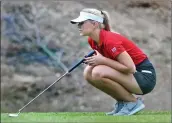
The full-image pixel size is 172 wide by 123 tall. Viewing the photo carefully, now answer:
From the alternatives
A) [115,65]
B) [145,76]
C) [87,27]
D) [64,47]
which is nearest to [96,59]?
[115,65]

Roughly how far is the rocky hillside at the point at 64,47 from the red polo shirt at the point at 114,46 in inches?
223

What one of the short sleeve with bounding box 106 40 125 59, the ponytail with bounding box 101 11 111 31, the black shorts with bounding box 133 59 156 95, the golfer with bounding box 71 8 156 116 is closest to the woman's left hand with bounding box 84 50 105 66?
the golfer with bounding box 71 8 156 116

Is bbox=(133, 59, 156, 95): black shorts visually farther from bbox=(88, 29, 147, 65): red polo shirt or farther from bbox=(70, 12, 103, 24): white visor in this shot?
bbox=(70, 12, 103, 24): white visor

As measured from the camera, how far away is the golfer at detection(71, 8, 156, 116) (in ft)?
17.1

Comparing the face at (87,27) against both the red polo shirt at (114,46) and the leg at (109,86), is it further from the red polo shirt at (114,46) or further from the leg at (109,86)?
the leg at (109,86)

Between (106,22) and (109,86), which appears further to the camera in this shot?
(106,22)

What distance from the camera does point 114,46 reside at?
5176 mm

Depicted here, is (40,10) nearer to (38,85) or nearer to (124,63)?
(38,85)

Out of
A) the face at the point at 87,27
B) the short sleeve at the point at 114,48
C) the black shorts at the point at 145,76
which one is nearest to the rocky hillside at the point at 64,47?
the black shorts at the point at 145,76

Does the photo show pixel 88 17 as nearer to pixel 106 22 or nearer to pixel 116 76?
pixel 106 22

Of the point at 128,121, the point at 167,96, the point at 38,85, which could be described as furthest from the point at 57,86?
the point at 128,121

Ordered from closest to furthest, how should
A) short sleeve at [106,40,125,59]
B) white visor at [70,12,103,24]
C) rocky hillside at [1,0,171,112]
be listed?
1. short sleeve at [106,40,125,59]
2. white visor at [70,12,103,24]
3. rocky hillside at [1,0,171,112]

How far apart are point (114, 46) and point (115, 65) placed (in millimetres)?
177

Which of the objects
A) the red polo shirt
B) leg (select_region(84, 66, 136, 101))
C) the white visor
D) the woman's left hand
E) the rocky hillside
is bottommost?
the rocky hillside
